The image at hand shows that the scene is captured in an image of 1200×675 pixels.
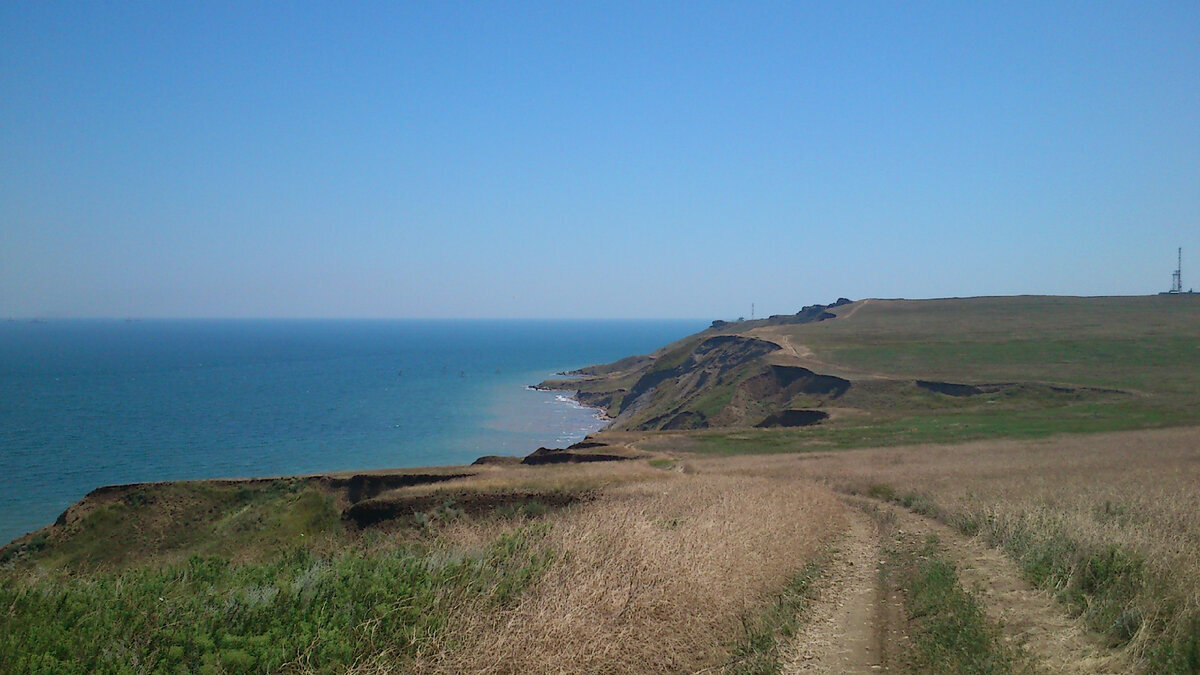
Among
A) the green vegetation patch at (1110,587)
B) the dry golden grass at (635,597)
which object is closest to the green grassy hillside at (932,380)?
the green vegetation patch at (1110,587)

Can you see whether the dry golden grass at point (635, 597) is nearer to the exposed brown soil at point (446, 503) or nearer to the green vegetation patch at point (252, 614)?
the green vegetation patch at point (252, 614)

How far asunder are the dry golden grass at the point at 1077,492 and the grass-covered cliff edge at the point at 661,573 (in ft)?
0.26

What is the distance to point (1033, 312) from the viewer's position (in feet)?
409

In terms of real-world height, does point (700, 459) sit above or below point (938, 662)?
below

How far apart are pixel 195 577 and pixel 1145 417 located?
48484 mm

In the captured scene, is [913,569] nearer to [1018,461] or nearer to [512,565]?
[512,565]

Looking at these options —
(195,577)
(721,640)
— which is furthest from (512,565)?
(195,577)

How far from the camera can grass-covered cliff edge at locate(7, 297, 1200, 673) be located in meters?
6.44

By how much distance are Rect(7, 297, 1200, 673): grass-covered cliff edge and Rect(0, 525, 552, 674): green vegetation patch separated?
0.09 ft

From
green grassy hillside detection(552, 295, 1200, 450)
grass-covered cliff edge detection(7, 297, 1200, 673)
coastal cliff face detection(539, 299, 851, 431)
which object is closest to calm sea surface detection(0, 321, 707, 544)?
coastal cliff face detection(539, 299, 851, 431)

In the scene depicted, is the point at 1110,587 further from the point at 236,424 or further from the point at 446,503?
the point at 236,424

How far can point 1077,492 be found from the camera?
15914 mm

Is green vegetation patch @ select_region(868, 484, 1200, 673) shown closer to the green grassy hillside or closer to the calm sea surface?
the green grassy hillside

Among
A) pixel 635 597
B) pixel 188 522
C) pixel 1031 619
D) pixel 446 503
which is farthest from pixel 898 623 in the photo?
pixel 188 522
